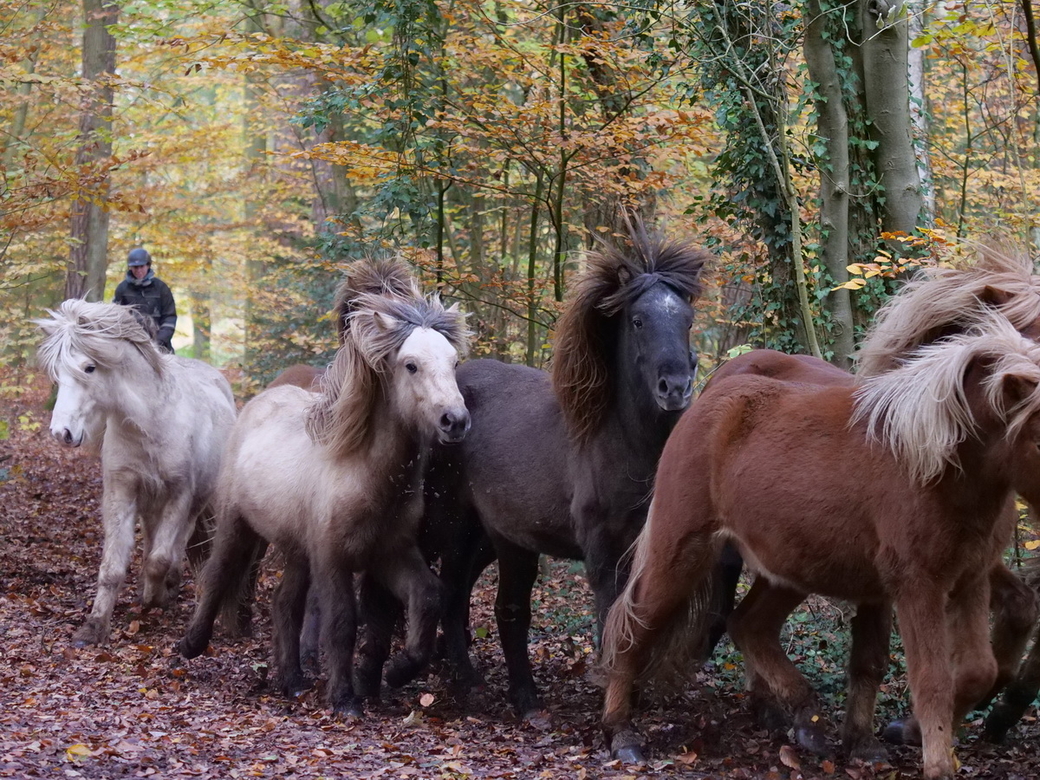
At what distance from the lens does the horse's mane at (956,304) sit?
16.3 feet

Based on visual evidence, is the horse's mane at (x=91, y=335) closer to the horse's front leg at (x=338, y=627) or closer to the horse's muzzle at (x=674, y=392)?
the horse's front leg at (x=338, y=627)

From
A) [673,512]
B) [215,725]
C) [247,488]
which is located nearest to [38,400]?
[247,488]

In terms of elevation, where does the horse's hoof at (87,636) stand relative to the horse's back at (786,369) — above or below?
below

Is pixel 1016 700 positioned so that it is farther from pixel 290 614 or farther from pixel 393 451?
pixel 290 614

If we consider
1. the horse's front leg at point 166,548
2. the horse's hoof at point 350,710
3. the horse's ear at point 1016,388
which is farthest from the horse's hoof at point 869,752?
the horse's front leg at point 166,548

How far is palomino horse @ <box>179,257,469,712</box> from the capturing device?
23.1ft

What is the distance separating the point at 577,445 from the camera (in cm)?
688

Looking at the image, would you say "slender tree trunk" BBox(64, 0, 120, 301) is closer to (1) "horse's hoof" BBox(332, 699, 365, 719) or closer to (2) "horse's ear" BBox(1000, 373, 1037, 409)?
(1) "horse's hoof" BBox(332, 699, 365, 719)

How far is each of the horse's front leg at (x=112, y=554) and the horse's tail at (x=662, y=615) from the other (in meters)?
4.26

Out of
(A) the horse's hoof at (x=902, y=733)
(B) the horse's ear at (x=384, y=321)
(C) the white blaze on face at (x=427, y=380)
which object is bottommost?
(A) the horse's hoof at (x=902, y=733)

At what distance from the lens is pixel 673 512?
18.6 feet

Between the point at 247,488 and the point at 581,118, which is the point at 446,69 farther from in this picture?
the point at 247,488

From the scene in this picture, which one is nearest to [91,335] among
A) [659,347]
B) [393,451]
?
[393,451]

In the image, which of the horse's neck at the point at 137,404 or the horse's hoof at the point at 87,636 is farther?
the horse's neck at the point at 137,404
